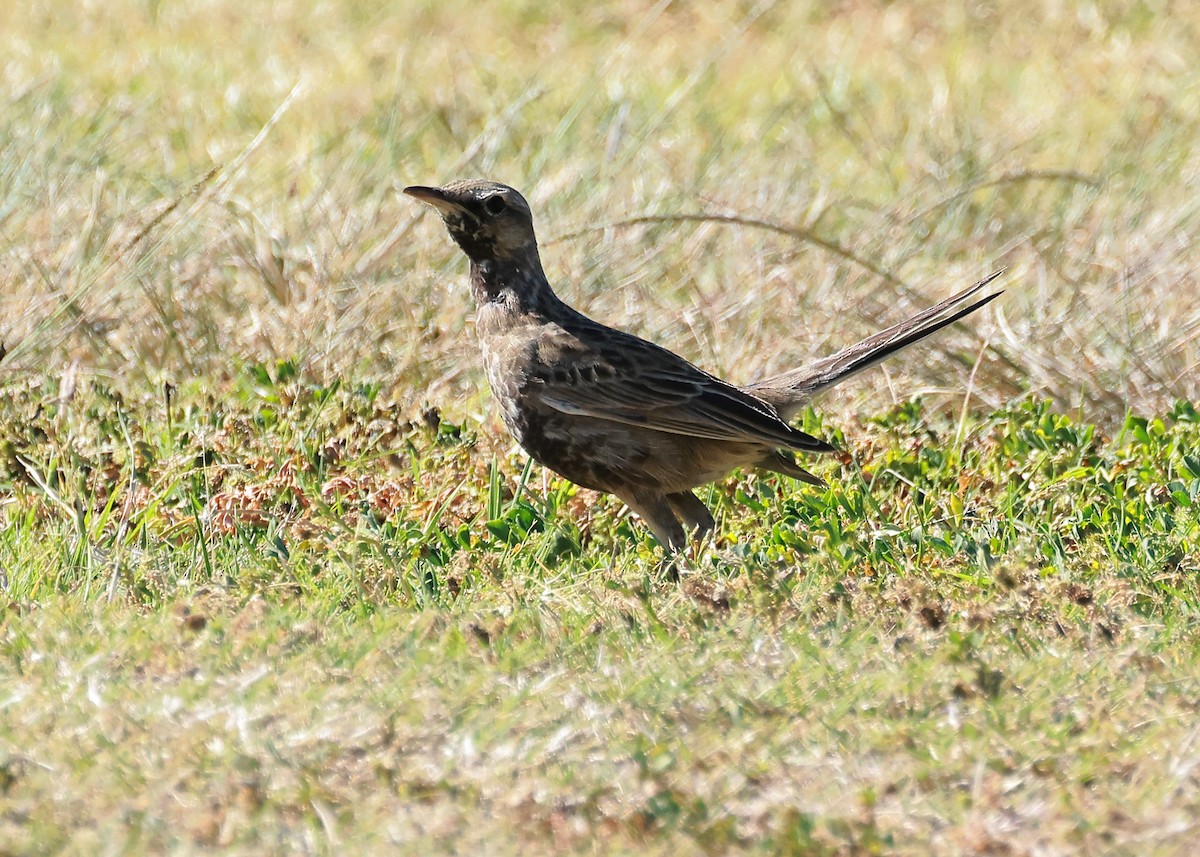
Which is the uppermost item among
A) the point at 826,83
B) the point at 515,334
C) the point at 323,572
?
the point at 826,83

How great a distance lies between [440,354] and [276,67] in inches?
192

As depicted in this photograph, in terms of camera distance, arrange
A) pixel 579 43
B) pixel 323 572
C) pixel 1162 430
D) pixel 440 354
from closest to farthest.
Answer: pixel 323 572 < pixel 1162 430 < pixel 440 354 < pixel 579 43

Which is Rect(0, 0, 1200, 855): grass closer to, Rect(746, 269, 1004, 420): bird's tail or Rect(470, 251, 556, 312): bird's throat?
Rect(746, 269, 1004, 420): bird's tail

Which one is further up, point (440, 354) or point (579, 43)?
point (579, 43)

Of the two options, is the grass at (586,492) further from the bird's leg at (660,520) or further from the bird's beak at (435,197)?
the bird's beak at (435,197)

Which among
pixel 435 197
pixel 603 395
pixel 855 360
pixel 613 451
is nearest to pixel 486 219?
pixel 435 197

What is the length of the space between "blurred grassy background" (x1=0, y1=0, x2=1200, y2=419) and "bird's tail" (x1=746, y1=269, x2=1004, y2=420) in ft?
1.99

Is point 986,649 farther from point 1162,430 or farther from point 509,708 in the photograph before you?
point 1162,430

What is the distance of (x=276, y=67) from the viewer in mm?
11734

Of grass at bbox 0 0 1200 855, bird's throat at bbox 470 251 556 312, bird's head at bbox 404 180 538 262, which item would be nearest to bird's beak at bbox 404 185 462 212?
bird's head at bbox 404 180 538 262

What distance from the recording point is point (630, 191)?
892 centimetres

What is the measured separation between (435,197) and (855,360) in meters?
1.58

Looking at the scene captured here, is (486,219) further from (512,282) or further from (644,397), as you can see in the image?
(644,397)

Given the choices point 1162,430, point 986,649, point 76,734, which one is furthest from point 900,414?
point 76,734
